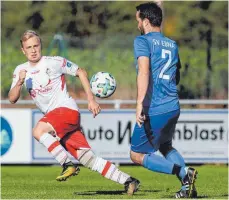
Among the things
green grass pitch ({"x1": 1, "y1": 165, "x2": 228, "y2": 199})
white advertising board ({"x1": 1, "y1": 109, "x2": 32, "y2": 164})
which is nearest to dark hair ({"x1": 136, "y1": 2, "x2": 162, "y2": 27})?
green grass pitch ({"x1": 1, "y1": 165, "x2": 228, "y2": 199})

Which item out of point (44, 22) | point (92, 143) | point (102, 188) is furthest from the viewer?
point (44, 22)

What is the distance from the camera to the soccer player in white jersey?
11.6 m

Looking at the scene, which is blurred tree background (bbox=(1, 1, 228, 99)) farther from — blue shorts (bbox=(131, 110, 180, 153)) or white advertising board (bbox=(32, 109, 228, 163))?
blue shorts (bbox=(131, 110, 180, 153))

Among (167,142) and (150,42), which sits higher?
(150,42)

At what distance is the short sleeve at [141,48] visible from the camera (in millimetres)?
10737

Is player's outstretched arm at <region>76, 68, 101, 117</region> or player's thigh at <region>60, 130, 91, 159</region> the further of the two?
player's thigh at <region>60, 130, 91, 159</region>

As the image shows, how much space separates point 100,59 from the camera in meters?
21.9

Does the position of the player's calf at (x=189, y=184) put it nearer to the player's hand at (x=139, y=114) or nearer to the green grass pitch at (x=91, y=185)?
the green grass pitch at (x=91, y=185)

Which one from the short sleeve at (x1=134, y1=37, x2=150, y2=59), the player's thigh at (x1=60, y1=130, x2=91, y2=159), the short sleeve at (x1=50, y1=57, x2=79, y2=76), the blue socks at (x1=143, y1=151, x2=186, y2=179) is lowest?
the blue socks at (x1=143, y1=151, x2=186, y2=179)

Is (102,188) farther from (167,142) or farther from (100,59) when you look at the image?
(100,59)

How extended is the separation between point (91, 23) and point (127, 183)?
1369 cm

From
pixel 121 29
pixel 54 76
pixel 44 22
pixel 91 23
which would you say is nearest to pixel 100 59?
pixel 91 23

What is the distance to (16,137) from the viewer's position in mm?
19156

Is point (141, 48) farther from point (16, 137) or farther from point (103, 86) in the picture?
point (16, 137)
